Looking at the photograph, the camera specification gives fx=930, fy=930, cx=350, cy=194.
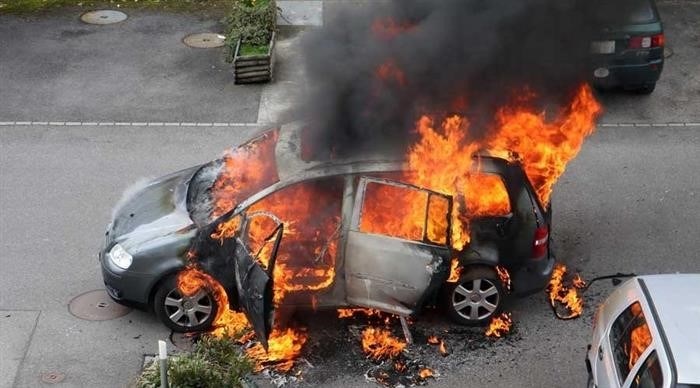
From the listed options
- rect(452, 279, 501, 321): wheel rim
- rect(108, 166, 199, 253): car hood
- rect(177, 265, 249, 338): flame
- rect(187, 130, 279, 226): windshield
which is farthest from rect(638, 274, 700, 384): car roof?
rect(108, 166, 199, 253): car hood

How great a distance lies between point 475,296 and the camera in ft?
28.1

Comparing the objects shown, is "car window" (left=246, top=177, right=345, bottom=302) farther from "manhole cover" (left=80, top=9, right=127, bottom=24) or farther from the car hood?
"manhole cover" (left=80, top=9, right=127, bottom=24)

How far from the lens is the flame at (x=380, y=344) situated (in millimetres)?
8305

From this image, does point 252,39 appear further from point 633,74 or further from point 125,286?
point 125,286

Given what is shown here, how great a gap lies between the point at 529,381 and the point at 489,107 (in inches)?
99.7

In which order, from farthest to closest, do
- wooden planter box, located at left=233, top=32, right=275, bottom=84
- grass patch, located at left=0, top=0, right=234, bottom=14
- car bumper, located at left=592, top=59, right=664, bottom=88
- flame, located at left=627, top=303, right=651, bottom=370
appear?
grass patch, located at left=0, top=0, right=234, bottom=14 → wooden planter box, located at left=233, top=32, right=275, bottom=84 → car bumper, located at left=592, top=59, right=664, bottom=88 → flame, located at left=627, top=303, right=651, bottom=370

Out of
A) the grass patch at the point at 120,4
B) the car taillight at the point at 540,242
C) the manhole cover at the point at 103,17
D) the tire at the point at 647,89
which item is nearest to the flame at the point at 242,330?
the car taillight at the point at 540,242

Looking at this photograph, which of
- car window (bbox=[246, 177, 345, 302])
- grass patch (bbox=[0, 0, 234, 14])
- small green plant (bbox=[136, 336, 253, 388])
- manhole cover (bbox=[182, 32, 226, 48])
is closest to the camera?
small green plant (bbox=[136, 336, 253, 388])

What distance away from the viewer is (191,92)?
44.2ft

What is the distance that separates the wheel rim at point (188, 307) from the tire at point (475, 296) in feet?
7.17

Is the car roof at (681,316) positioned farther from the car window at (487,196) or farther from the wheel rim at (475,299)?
the wheel rim at (475,299)

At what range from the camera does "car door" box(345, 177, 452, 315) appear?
8070mm

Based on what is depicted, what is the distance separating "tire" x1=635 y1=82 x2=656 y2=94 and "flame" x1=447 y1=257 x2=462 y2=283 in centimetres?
618

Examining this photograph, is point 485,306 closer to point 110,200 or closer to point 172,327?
point 172,327
